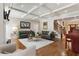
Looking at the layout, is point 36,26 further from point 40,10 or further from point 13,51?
point 13,51

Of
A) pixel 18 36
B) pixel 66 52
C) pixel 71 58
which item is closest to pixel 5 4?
pixel 18 36

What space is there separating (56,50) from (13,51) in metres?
0.69

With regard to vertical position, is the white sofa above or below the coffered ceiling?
below

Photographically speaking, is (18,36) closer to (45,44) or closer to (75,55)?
(45,44)

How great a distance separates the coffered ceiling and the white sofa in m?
0.49

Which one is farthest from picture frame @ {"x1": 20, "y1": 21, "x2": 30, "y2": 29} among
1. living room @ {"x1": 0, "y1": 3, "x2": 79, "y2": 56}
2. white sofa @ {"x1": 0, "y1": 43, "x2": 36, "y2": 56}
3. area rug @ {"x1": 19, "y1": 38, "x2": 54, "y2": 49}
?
white sofa @ {"x1": 0, "y1": 43, "x2": 36, "y2": 56}

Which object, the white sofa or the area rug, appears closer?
the white sofa

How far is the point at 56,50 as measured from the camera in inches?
87.4

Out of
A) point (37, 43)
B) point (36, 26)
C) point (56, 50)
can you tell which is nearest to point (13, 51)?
point (37, 43)

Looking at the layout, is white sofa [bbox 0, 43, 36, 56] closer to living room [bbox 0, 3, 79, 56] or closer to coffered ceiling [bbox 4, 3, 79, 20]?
living room [bbox 0, 3, 79, 56]

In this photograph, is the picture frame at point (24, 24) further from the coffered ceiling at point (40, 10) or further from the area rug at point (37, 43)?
the area rug at point (37, 43)

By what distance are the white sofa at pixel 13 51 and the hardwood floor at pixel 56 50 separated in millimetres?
117

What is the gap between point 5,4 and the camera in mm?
2199

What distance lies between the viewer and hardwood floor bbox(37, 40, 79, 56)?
2.20 m
